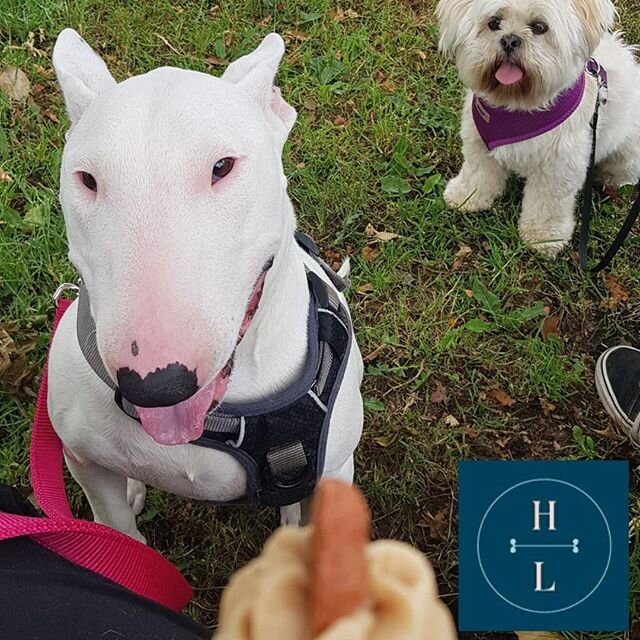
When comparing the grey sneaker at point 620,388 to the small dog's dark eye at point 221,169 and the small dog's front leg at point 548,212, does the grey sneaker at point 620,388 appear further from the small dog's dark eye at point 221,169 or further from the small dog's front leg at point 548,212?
the small dog's dark eye at point 221,169

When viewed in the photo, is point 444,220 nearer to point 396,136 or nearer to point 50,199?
point 396,136

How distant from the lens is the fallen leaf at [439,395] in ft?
8.92

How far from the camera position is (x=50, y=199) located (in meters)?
2.95

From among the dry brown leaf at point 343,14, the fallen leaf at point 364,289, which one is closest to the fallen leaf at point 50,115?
the dry brown leaf at point 343,14

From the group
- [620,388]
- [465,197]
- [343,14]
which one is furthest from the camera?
[343,14]

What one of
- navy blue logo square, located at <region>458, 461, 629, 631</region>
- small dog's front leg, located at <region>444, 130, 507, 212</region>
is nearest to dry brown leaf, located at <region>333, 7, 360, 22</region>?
small dog's front leg, located at <region>444, 130, 507, 212</region>

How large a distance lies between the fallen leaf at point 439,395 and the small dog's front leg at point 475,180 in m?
0.80

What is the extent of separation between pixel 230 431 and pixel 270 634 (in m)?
1.01

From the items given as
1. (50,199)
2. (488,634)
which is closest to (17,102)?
(50,199)

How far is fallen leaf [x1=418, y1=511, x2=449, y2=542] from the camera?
Result: 2.42 meters

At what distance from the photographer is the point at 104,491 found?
1.82 metres

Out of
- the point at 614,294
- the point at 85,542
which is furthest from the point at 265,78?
the point at 614,294

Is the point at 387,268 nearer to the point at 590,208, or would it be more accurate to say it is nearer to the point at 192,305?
the point at 590,208

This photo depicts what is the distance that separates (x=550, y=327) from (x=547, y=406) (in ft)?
1.09
